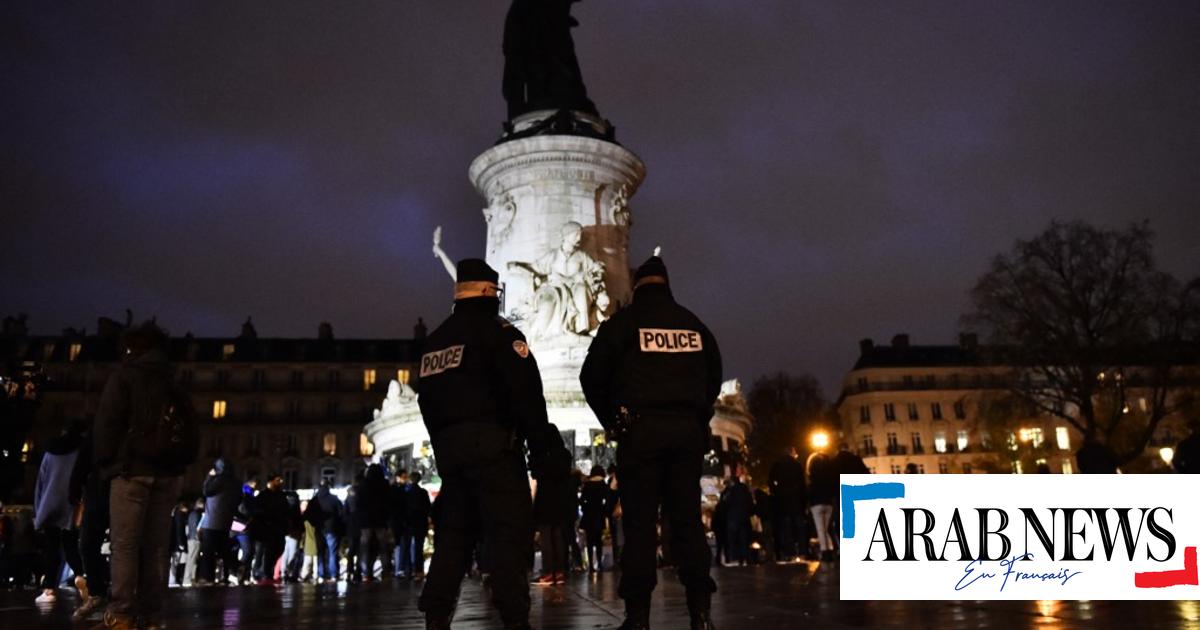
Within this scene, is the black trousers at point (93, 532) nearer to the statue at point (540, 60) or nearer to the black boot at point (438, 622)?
the black boot at point (438, 622)

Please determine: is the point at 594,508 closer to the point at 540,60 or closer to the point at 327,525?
the point at 327,525

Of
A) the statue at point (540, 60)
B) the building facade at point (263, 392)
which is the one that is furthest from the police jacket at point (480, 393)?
the building facade at point (263, 392)

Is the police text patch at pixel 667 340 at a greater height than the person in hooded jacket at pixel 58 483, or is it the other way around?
the police text patch at pixel 667 340

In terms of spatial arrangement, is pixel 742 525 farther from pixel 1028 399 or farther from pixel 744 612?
pixel 1028 399

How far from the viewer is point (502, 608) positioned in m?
4.94

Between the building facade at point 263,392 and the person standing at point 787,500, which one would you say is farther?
the building facade at point 263,392

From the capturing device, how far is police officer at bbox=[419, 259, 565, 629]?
16.8 feet

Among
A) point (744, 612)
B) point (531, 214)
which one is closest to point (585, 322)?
point (531, 214)

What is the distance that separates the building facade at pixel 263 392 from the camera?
64.2m

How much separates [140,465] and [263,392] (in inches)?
2517

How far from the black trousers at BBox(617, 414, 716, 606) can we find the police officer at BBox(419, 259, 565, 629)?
52 cm

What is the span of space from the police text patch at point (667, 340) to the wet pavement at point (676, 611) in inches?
63.8

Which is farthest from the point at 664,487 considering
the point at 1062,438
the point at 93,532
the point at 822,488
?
the point at 1062,438

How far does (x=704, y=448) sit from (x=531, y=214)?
17948mm
